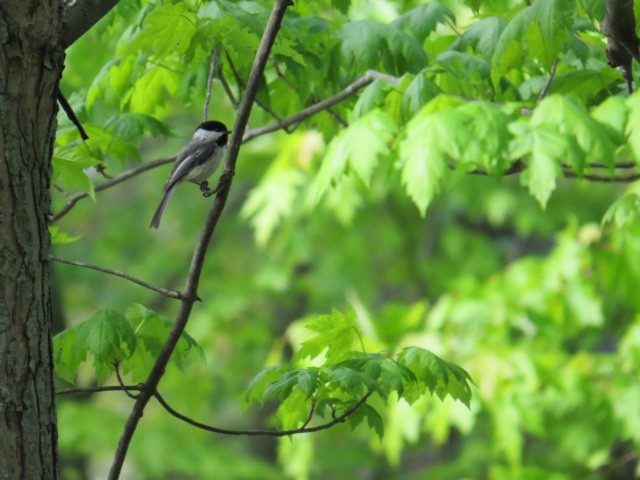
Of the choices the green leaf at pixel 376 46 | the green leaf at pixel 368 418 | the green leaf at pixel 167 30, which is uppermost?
the green leaf at pixel 376 46

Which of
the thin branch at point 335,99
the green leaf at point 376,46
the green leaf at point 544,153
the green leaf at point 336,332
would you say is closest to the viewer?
the green leaf at point 544,153

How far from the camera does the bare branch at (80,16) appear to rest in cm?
199

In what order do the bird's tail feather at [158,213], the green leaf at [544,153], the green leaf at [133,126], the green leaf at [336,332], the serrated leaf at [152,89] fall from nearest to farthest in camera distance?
the green leaf at [544,153] < the green leaf at [336,332] < the green leaf at [133,126] < the serrated leaf at [152,89] < the bird's tail feather at [158,213]

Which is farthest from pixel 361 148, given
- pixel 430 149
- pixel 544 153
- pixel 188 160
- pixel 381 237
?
pixel 381 237

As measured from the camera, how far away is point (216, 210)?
2.16 metres

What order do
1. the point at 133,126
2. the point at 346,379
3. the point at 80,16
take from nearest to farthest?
the point at 80,16, the point at 346,379, the point at 133,126

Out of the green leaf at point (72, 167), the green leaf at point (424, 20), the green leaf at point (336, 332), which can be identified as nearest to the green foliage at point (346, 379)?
the green leaf at point (336, 332)

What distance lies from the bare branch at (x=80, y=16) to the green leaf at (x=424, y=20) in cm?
126

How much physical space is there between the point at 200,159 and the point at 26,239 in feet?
5.78

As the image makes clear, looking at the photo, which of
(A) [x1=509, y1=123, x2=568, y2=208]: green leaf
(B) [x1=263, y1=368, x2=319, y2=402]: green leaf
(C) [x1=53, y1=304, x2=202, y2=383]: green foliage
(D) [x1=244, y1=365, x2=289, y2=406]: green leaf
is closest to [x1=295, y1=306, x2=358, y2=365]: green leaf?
(D) [x1=244, y1=365, x2=289, y2=406]: green leaf

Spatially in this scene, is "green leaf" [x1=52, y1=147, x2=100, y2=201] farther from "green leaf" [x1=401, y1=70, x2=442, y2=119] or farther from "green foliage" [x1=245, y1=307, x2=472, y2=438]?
"green leaf" [x1=401, y1=70, x2=442, y2=119]

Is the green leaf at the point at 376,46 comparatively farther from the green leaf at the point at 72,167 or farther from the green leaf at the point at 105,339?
the green leaf at the point at 105,339

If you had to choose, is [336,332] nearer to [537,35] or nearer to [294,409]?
[294,409]

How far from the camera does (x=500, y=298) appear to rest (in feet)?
19.4
